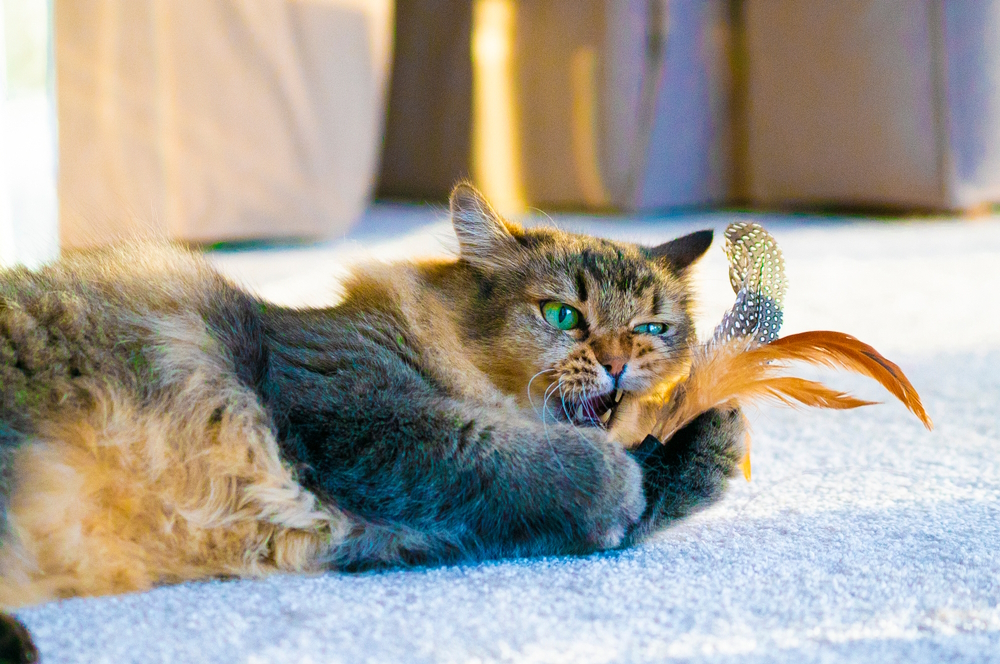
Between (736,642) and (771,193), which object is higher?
(771,193)

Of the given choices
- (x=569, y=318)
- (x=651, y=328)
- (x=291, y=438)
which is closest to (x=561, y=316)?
(x=569, y=318)

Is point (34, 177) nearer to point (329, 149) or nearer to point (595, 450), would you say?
point (329, 149)

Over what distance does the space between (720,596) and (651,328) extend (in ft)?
1.27

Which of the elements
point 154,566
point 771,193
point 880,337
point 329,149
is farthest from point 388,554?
point 771,193

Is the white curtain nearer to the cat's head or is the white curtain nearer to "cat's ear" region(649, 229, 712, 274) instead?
the cat's head

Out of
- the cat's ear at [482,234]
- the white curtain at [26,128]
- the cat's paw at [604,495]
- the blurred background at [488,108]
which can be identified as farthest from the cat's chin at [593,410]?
the white curtain at [26,128]

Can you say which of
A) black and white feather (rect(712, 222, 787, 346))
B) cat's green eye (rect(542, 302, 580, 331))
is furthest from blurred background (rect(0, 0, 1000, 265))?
black and white feather (rect(712, 222, 787, 346))

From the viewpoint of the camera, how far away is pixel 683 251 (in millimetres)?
Answer: 1264

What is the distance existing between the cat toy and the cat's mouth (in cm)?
7

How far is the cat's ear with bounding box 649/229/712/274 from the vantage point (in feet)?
4.11

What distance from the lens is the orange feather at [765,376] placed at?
40.6 inches

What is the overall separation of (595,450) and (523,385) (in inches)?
6.8

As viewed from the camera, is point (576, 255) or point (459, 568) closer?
point (459, 568)

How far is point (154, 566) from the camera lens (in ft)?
3.00
